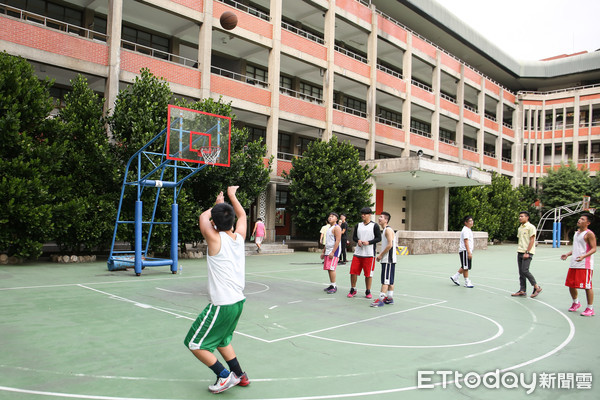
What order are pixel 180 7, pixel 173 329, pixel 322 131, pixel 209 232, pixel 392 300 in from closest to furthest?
1. pixel 209 232
2. pixel 173 329
3. pixel 392 300
4. pixel 180 7
5. pixel 322 131

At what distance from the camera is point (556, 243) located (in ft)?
127

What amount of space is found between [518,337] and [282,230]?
985 inches

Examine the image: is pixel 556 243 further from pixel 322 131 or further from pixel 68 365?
pixel 68 365

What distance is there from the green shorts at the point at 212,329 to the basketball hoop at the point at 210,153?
988 cm

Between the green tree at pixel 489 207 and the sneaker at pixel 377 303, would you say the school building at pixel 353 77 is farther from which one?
the sneaker at pixel 377 303

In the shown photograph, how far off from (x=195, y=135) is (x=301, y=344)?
9062mm

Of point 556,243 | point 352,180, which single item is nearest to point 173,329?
point 352,180

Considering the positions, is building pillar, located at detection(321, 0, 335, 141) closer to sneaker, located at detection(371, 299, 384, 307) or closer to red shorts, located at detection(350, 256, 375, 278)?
red shorts, located at detection(350, 256, 375, 278)

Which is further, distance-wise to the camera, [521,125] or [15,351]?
[521,125]

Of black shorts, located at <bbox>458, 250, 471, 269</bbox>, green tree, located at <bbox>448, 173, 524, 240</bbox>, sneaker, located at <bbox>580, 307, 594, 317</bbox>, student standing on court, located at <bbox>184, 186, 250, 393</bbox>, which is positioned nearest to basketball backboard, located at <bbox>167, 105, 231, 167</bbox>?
black shorts, located at <bbox>458, 250, 471, 269</bbox>

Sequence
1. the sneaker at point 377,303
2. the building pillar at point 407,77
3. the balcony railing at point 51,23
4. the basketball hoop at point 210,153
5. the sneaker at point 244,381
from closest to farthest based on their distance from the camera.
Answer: the sneaker at point 244,381, the sneaker at point 377,303, the basketball hoop at point 210,153, the balcony railing at point 51,23, the building pillar at point 407,77

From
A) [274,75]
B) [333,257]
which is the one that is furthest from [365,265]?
[274,75]

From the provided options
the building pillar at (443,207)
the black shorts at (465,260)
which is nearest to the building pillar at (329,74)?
the building pillar at (443,207)

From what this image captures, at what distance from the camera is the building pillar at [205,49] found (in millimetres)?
23234
